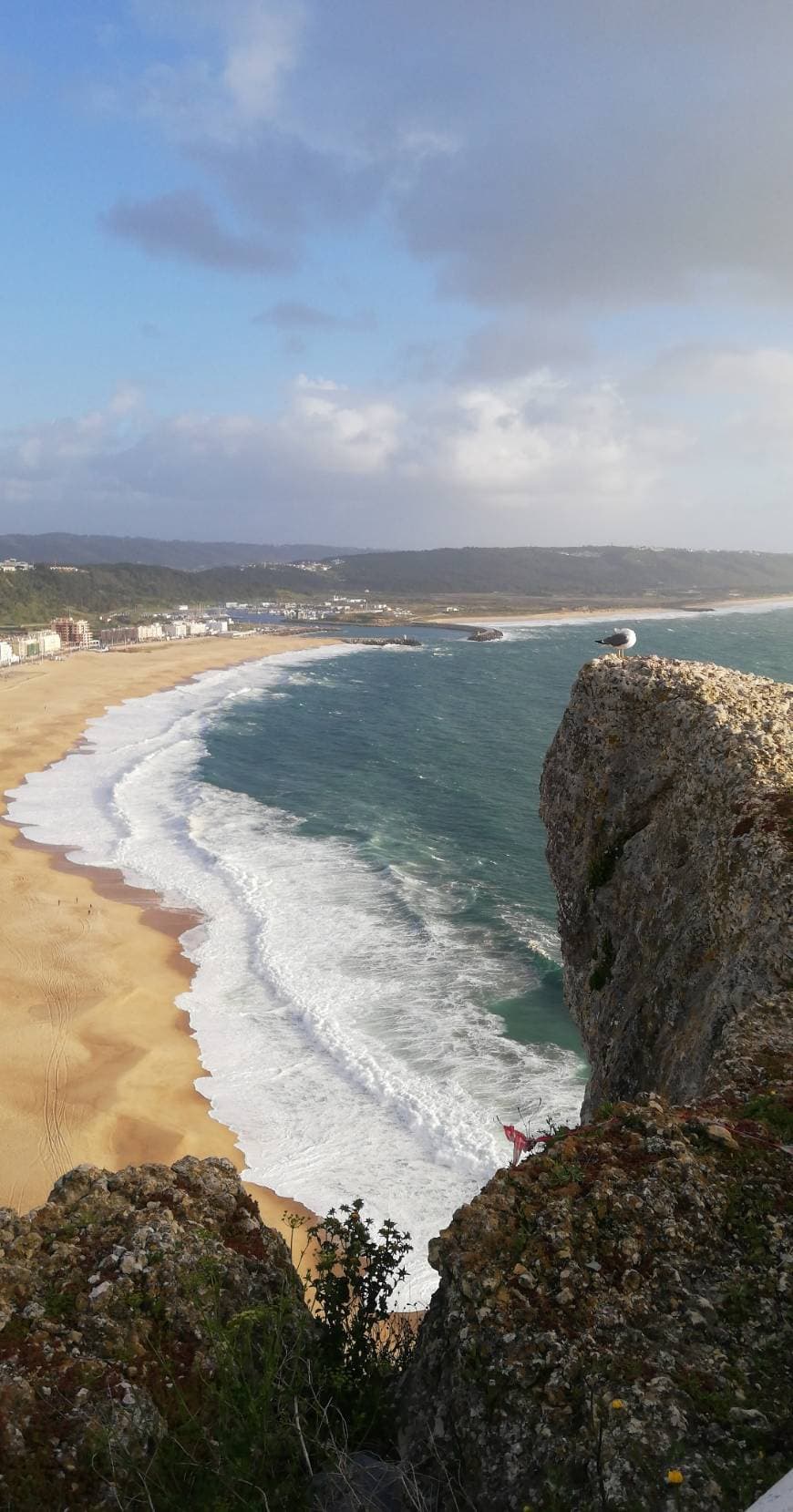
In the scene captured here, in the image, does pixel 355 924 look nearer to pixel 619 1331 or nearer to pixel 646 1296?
pixel 646 1296

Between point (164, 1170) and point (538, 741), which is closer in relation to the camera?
point (164, 1170)

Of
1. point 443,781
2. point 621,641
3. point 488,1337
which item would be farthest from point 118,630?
point 488,1337

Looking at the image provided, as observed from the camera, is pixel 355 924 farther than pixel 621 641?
Yes

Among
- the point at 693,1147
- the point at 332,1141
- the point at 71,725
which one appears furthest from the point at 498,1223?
the point at 71,725

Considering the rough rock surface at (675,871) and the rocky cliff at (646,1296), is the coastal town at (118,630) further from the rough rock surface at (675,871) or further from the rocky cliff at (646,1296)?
the rocky cliff at (646,1296)

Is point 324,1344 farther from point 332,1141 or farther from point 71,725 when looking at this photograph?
point 71,725
